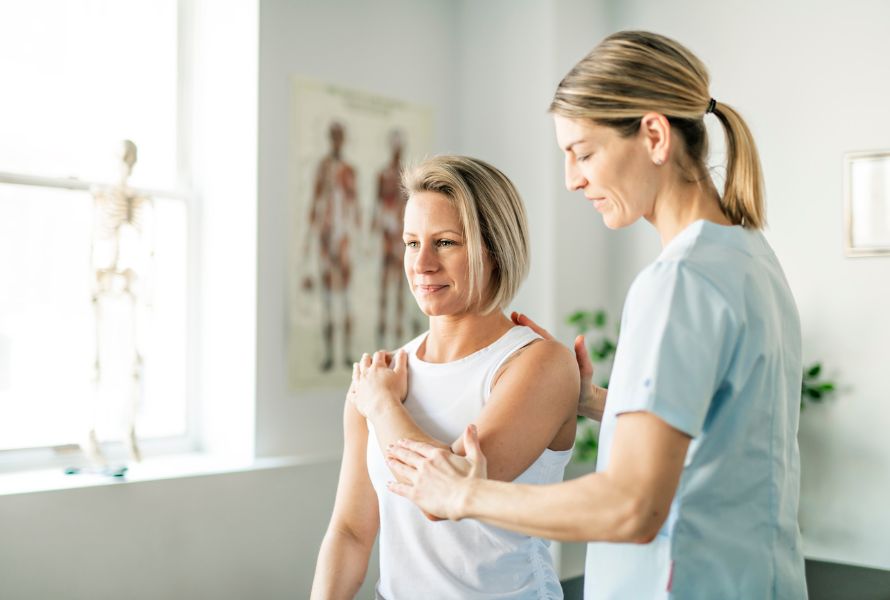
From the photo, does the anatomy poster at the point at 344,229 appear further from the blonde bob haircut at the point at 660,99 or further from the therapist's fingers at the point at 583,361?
the blonde bob haircut at the point at 660,99

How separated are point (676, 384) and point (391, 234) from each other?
277 centimetres

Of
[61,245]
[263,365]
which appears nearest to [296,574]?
[263,365]

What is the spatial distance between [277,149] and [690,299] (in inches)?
97.2

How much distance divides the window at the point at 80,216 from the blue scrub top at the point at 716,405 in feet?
7.27

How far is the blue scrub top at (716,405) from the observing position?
3.42 feet

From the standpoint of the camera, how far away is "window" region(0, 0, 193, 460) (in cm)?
295

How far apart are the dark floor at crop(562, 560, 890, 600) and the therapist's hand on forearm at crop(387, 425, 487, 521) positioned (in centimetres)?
172

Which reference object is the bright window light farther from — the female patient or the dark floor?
the dark floor

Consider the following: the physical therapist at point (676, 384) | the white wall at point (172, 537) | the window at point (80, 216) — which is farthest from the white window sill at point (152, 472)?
the physical therapist at point (676, 384)

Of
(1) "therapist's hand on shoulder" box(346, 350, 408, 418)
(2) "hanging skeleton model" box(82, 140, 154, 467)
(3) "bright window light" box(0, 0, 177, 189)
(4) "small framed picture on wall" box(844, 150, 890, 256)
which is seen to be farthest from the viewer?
(4) "small framed picture on wall" box(844, 150, 890, 256)

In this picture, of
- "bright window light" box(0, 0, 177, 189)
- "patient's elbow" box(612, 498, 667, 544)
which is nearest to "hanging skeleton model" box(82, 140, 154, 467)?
"bright window light" box(0, 0, 177, 189)

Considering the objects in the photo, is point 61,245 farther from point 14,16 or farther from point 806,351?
point 806,351

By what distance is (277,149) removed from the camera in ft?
10.8

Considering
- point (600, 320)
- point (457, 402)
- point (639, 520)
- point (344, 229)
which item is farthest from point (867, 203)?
point (639, 520)
